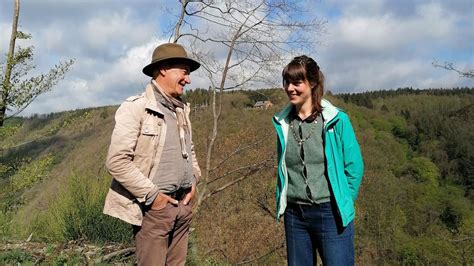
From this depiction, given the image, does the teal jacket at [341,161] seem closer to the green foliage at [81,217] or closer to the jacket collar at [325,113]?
the jacket collar at [325,113]

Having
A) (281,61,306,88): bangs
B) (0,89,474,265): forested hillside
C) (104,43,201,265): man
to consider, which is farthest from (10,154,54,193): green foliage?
(281,61,306,88): bangs

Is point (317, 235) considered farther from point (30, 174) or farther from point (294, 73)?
point (30, 174)

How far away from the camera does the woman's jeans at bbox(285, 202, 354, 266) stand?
2.37 metres

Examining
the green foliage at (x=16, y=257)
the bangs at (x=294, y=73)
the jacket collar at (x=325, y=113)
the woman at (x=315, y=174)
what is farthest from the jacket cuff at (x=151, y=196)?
the green foliage at (x=16, y=257)

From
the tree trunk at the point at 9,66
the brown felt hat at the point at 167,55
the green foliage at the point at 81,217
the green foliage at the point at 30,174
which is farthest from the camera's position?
the green foliage at the point at 30,174

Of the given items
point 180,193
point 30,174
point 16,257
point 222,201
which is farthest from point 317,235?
point 222,201

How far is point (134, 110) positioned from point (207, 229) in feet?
37.5

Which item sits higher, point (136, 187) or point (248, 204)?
point (136, 187)

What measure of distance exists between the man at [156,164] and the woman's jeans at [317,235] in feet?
2.06

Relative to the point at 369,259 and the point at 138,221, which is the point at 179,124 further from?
the point at 369,259

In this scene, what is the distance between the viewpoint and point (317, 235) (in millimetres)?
2424

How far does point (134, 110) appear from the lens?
2.42m

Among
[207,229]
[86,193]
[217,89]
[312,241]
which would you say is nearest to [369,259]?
[207,229]

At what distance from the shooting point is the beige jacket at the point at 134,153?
2.35m
